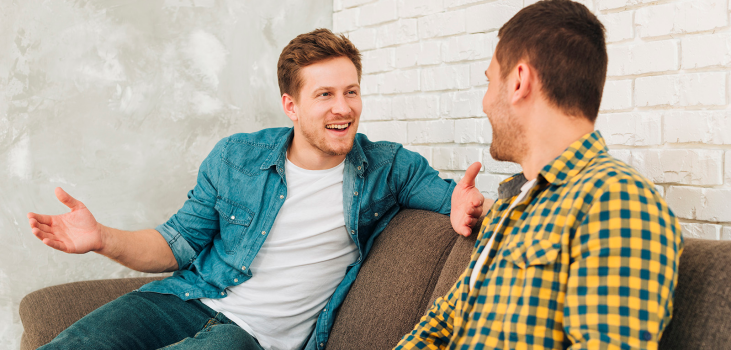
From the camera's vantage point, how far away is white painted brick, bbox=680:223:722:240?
1.50 metres

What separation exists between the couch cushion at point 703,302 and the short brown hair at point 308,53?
1328mm

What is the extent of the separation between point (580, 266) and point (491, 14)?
1.51 m

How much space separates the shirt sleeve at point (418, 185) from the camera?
6.08 ft

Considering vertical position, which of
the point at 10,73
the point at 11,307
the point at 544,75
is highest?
the point at 10,73

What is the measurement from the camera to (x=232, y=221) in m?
1.91

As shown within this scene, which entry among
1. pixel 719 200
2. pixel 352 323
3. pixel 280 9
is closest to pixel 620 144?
pixel 719 200

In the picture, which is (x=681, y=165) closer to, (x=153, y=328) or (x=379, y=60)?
(x=379, y=60)

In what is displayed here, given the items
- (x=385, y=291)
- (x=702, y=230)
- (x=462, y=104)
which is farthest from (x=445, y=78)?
(x=702, y=230)

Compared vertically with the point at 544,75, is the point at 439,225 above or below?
below

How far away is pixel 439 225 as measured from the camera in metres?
1.74

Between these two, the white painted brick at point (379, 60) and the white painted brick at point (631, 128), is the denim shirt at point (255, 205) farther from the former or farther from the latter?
the white painted brick at point (379, 60)

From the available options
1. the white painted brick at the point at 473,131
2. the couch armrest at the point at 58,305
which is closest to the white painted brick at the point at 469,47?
the white painted brick at the point at 473,131

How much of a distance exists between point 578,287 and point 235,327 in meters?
1.15

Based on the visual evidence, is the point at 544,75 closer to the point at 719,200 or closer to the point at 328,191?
the point at 719,200
